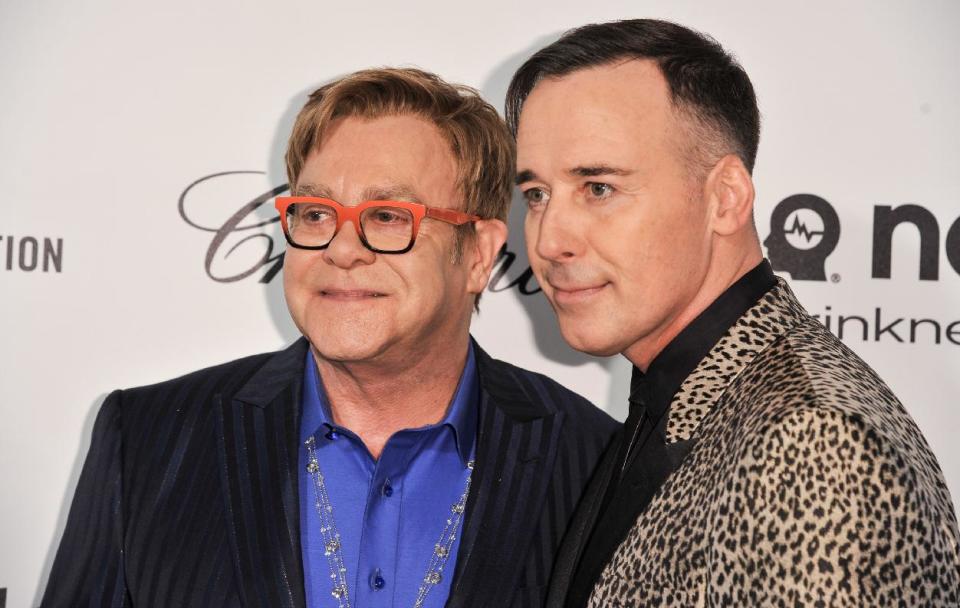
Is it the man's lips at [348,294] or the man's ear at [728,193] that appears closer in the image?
the man's ear at [728,193]

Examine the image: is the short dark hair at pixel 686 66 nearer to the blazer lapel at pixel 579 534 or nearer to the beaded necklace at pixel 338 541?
the blazer lapel at pixel 579 534

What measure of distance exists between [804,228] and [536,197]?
1.44 metres

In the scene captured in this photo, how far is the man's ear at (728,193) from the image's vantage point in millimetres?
1805

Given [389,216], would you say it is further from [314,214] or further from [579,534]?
[579,534]

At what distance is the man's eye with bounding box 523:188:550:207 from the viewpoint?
190 cm

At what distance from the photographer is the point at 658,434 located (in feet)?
5.63

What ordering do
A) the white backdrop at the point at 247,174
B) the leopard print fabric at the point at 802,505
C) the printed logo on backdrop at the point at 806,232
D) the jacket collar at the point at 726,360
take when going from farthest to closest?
the printed logo on backdrop at the point at 806,232, the white backdrop at the point at 247,174, the jacket collar at the point at 726,360, the leopard print fabric at the point at 802,505

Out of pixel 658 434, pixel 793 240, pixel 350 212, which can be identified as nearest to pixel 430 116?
pixel 350 212

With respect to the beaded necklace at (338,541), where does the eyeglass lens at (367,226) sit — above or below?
above

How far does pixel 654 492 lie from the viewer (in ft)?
5.42

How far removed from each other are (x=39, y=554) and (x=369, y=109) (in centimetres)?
166

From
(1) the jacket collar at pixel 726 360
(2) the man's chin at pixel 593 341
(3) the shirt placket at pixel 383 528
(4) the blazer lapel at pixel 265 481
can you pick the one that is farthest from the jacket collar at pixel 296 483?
(1) the jacket collar at pixel 726 360

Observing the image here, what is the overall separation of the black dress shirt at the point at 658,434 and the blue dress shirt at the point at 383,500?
1.75 feet

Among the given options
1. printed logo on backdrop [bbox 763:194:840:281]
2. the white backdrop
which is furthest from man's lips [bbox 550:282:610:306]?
printed logo on backdrop [bbox 763:194:840:281]
